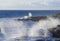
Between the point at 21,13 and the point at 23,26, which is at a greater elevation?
→ the point at 21,13

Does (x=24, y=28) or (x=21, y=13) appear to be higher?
(x=21, y=13)

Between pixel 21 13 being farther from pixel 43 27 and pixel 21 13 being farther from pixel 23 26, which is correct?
pixel 43 27

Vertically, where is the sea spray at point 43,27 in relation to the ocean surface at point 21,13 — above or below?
below

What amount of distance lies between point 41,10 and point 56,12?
0.21 m

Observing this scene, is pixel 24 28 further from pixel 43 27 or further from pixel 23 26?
pixel 43 27

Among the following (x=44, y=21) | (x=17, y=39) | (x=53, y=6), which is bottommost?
(x=17, y=39)

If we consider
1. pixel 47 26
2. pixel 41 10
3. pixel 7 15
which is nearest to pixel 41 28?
pixel 47 26

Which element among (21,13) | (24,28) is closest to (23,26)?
(24,28)

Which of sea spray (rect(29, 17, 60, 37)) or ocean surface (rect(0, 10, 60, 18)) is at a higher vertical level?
ocean surface (rect(0, 10, 60, 18))

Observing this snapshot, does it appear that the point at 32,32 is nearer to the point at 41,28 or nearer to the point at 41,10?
the point at 41,28

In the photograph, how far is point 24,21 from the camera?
247cm

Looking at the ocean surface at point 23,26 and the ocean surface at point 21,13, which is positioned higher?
the ocean surface at point 21,13

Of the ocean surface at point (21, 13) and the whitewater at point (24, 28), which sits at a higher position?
the ocean surface at point (21, 13)

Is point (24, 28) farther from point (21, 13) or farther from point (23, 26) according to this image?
point (21, 13)
